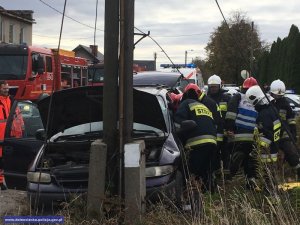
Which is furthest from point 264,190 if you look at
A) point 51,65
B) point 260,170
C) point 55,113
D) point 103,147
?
point 51,65

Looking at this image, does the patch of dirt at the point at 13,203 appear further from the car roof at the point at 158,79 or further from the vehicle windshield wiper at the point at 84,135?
the car roof at the point at 158,79

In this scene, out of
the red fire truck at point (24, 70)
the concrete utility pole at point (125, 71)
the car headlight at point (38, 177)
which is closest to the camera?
the concrete utility pole at point (125, 71)

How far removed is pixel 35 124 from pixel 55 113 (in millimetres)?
1875

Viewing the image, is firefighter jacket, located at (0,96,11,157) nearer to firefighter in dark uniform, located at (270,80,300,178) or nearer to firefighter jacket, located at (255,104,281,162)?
firefighter jacket, located at (255,104,281,162)

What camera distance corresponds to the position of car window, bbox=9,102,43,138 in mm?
7543

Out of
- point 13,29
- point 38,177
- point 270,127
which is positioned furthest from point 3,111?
point 13,29

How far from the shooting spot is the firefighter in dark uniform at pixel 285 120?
7789 mm

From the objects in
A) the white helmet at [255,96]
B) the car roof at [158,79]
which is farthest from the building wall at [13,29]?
the white helmet at [255,96]

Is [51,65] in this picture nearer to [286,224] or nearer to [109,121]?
[109,121]

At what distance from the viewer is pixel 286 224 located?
13.6 ft

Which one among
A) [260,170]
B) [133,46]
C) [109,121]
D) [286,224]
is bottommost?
[286,224]

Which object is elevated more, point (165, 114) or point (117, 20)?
point (117, 20)

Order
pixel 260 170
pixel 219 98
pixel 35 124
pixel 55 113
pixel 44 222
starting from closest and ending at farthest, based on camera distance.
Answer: pixel 44 222 < pixel 260 170 < pixel 55 113 < pixel 35 124 < pixel 219 98

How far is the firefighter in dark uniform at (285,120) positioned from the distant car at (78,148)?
2.08 meters
